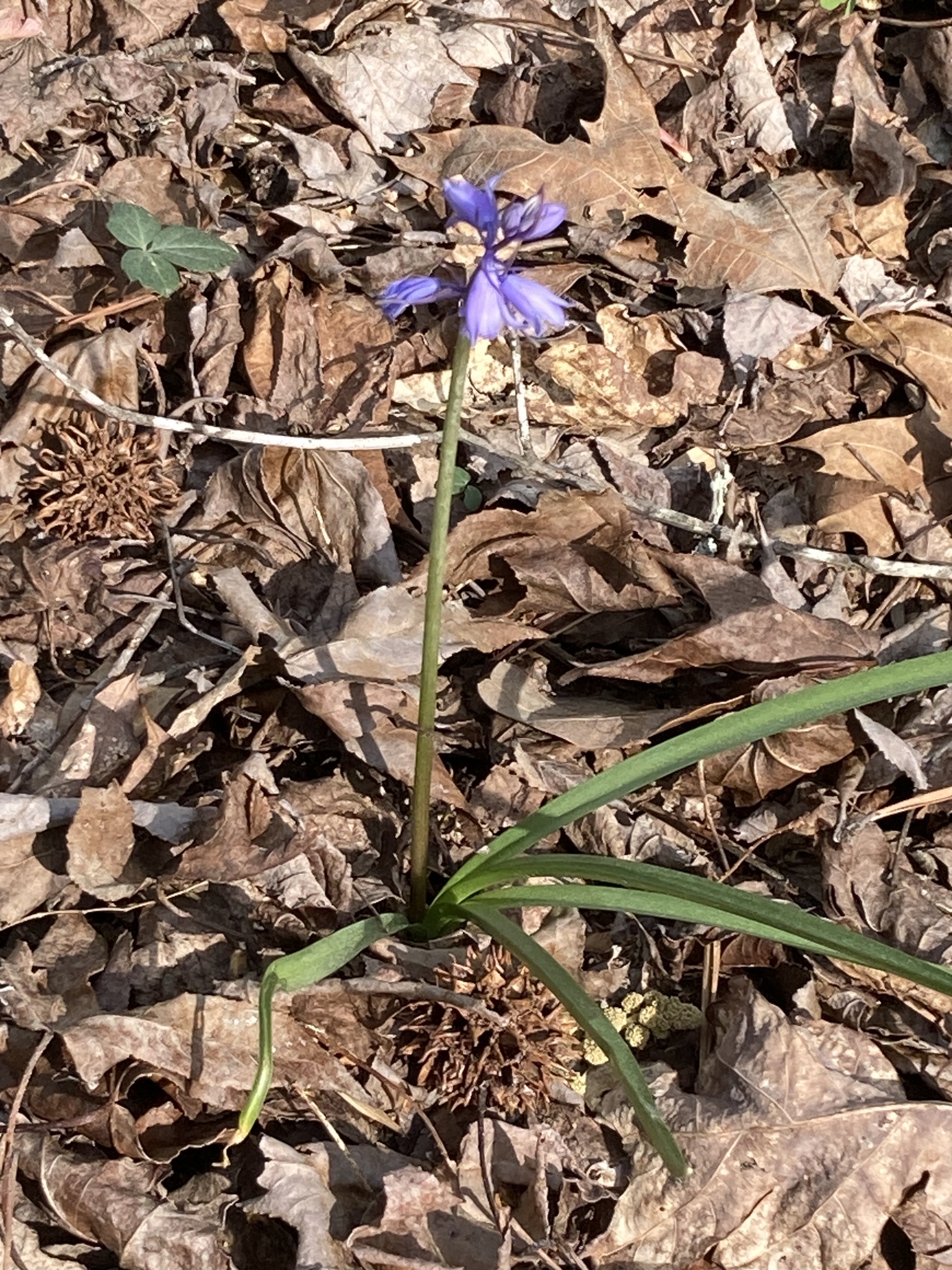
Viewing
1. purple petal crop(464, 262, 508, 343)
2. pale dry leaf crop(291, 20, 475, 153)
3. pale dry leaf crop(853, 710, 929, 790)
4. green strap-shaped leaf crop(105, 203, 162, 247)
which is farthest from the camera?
pale dry leaf crop(291, 20, 475, 153)

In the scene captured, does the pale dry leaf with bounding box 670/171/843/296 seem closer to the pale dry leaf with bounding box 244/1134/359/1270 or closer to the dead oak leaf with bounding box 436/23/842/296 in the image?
the dead oak leaf with bounding box 436/23/842/296

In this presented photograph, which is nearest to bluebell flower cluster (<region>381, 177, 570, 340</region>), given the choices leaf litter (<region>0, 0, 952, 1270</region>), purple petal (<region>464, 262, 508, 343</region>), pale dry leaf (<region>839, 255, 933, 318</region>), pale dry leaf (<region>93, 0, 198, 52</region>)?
purple petal (<region>464, 262, 508, 343</region>)

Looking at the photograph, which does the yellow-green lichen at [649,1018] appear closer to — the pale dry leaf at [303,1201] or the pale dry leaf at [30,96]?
the pale dry leaf at [303,1201]

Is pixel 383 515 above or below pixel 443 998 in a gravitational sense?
above

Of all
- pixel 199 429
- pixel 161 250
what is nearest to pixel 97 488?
pixel 199 429

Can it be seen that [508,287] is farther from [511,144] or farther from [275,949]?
[511,144]

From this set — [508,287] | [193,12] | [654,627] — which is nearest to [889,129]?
[654,627]
